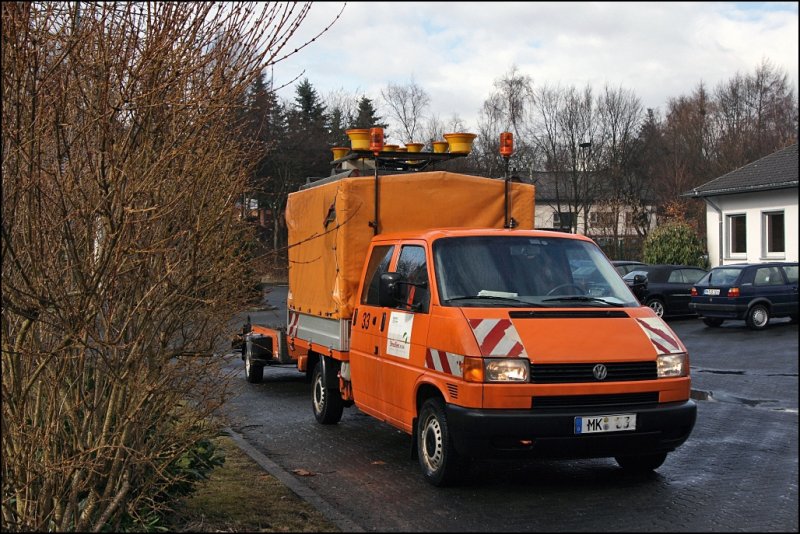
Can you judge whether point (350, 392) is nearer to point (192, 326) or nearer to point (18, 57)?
point (192, 326)

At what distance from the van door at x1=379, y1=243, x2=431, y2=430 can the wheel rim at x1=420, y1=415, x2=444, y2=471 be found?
1.02 ft

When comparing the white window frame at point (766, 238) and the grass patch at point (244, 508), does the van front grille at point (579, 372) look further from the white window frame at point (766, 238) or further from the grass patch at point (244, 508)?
the white window frame at point (766, 238)

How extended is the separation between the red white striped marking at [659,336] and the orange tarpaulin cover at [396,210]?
285 centimetres

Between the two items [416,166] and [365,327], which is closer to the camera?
[365,327]

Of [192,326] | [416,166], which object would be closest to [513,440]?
[192,326]

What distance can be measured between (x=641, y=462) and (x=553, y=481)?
0.80 metres

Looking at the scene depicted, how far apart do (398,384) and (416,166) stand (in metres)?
3.98

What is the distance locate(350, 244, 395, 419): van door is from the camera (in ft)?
27.4

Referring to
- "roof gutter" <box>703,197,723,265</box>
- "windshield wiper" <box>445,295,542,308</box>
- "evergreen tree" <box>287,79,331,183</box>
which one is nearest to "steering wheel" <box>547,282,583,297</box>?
"windshield wiper" <box>445,295,542,308</box>

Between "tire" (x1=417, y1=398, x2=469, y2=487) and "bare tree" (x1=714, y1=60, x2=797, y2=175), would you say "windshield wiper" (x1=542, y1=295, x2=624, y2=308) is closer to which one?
"tire" (x1=417, y1=398, x2=469, y2=487)

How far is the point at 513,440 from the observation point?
6.46m

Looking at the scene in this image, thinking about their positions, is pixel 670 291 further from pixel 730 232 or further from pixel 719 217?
pixel 719 217

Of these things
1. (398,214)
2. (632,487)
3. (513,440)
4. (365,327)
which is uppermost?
(398,214)

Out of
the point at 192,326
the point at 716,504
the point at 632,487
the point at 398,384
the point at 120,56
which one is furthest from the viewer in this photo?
the point at 398,384
